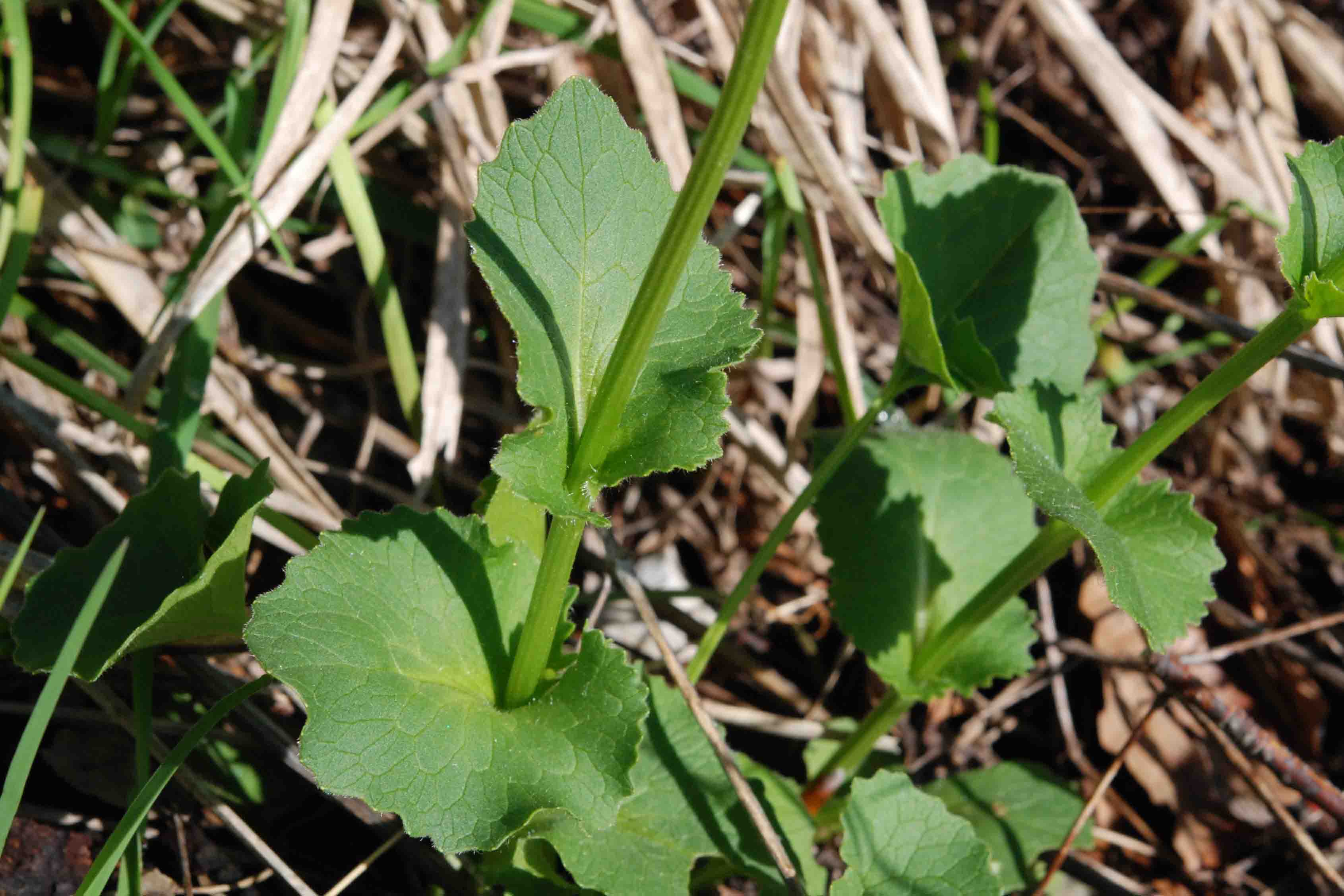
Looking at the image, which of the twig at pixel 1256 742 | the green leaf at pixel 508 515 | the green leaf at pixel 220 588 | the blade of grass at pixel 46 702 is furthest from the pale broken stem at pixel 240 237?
the twig at pixel 1256 742

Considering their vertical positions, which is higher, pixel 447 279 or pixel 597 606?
pixel 447 279

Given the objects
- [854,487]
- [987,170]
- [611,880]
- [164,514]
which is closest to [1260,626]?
[854,487]

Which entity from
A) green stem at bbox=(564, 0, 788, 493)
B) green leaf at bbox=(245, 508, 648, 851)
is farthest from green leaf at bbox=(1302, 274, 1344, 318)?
green leaf at bbox=(245, 508, 648, 851)

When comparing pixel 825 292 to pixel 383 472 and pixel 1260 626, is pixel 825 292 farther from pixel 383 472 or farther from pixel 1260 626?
pixel 1260 626

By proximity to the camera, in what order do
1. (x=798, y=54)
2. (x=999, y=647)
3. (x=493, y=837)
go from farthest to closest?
(x=798, y=54), (x=999, y=647), (x=493, y=837)

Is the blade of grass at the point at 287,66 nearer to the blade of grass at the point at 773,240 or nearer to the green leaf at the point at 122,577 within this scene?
the green leaf at the point at 122,577

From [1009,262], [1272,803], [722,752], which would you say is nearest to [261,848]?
[722,752]

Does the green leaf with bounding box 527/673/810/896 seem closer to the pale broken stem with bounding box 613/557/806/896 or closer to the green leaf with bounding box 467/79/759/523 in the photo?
the pale broken stem with bounding box 613/557/806/896
